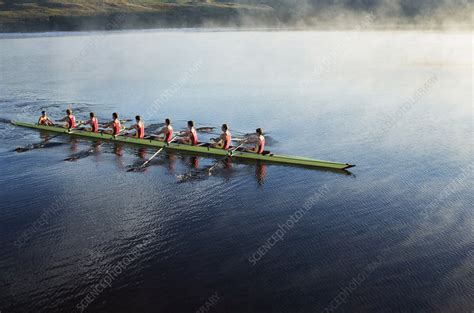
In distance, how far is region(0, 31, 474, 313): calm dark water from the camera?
479 inches

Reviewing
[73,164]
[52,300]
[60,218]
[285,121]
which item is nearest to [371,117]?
[285,121]

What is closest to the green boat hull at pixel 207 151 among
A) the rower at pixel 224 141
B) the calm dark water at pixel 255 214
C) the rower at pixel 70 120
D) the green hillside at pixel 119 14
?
the rower at pixel 224 141

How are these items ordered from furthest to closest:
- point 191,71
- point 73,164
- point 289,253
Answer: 1. point 191,71
2. point 73,164
3. point 289,253

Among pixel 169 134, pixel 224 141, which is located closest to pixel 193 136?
pixel 169 134

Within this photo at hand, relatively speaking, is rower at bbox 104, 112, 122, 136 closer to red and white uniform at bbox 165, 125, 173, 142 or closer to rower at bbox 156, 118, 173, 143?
rower at bbox 156, 118, 173, 143

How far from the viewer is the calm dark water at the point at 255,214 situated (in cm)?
1216

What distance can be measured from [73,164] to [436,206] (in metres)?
15.1

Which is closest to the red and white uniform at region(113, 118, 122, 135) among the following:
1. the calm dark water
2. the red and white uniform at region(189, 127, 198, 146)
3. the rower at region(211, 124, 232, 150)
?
the calm dark water

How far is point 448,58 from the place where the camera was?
52031mm

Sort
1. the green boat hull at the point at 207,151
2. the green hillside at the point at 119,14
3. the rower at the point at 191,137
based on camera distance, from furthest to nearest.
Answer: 1. the green hillside at the point at 119,14
2. the rower at the point at 191,137
3. the green boat hull at the point at 207,151

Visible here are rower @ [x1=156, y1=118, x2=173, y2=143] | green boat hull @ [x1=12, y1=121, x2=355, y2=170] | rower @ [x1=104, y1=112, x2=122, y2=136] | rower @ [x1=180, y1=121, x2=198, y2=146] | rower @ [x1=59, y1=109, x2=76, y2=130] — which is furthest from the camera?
rower @ [x1=59, y1=109, x2=76, y2=130]

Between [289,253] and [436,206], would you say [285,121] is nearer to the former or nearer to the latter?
[436,206]

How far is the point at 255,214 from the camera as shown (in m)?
16.4

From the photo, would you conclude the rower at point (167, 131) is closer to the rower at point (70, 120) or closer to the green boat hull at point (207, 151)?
the green boat hull at point (207, 151)
